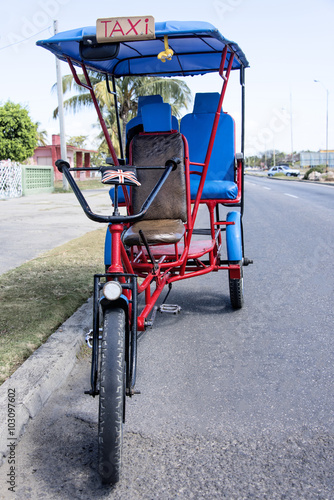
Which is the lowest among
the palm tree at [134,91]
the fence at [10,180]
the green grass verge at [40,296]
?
the green grass verge at [40,296]

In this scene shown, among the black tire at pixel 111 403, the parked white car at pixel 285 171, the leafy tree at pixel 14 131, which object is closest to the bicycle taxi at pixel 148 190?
the black tire at pixel 111 403

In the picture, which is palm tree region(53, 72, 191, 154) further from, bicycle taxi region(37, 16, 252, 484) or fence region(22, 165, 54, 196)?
bicycle taxi region(37, 16, 252, 484)

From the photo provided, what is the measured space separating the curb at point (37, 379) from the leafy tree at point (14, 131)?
26.0 metres

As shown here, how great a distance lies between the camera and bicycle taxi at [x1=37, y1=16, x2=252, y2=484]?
2609mm

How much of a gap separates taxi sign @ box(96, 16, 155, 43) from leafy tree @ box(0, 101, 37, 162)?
26.4m

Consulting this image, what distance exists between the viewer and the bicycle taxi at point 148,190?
2609 millimetres

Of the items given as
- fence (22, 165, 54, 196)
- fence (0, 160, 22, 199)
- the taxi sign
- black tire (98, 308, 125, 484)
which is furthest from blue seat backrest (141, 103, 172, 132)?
fence (22, 165, 54, 196)

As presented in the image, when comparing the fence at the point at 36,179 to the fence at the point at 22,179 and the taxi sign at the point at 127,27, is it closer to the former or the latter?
the fence at the point at 22,179

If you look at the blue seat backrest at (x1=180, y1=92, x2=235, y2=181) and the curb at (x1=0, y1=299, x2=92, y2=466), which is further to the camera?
the blue seat backrest at (x1=180, y1=92, x2=235, y2=181)

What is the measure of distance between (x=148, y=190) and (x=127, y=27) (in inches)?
60.8

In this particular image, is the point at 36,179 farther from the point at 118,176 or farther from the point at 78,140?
the point at 78,140

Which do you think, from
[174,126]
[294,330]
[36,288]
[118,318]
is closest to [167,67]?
[174,126]

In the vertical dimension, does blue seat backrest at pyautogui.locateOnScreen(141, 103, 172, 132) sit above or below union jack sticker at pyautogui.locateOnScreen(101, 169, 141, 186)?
above

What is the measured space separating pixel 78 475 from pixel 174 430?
62 centimetres
